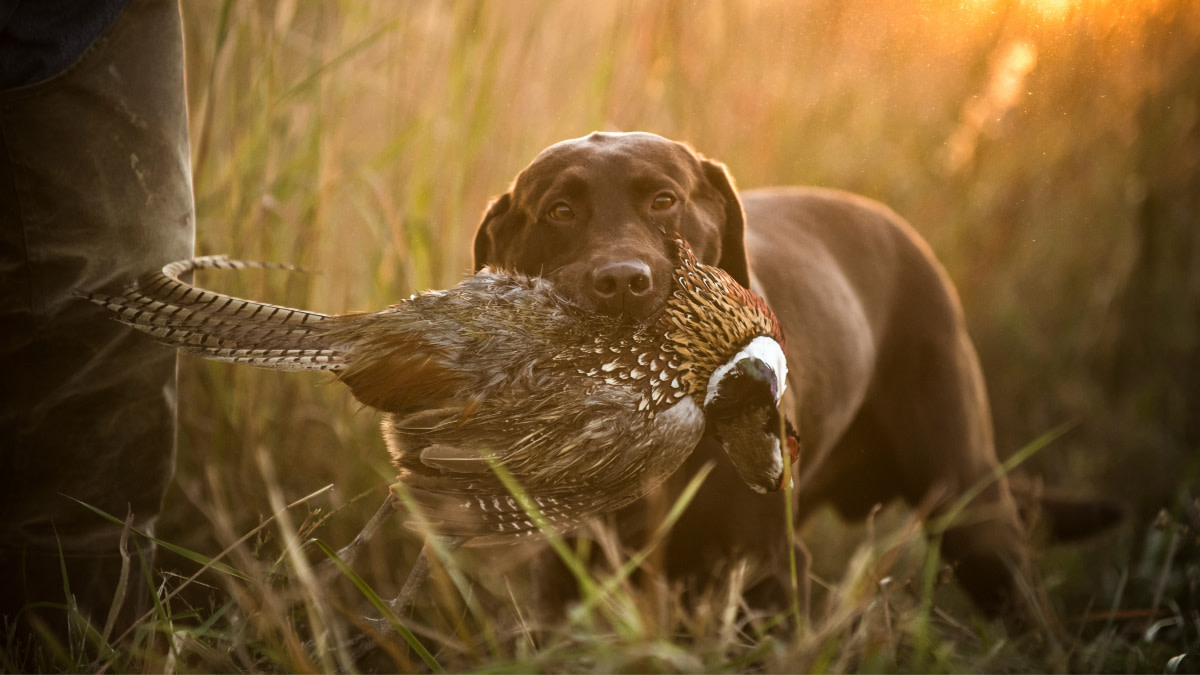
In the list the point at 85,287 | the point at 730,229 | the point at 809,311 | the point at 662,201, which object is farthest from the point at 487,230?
the point at 809,311

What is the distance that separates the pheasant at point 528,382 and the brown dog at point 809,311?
0.37 feet

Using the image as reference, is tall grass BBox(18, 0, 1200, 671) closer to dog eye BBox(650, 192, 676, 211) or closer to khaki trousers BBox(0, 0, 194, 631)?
khaki trousers BBox(0, 0, 194, 631)

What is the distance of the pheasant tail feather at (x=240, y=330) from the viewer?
1.36 metres

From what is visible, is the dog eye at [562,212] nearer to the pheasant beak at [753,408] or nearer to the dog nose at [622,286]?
the dog nose at [622,286]

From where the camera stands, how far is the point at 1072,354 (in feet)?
13.2

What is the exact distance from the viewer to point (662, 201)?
1756mm

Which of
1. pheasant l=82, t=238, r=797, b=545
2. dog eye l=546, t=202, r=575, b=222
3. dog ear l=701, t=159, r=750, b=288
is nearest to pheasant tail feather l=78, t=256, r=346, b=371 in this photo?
pheasant l=82, t=238, r=797, b=545

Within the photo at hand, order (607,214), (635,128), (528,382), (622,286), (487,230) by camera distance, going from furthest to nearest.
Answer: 1. (635,128)
2. (487,230)
3. (607,214)
4. (622,286)
5. (528,382)

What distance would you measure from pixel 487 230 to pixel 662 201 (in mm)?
406

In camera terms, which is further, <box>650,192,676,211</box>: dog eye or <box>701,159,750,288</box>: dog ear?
<box>701,159,750,288</box>: dog ear

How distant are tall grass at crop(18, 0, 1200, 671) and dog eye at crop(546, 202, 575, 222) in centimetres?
59


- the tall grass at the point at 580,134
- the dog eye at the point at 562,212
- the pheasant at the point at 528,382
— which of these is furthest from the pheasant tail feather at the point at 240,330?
the dog eye at the point at 562,212

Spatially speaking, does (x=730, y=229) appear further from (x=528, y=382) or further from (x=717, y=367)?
(x=528, y=382)

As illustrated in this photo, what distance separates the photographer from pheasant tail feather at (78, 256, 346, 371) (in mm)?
1359
